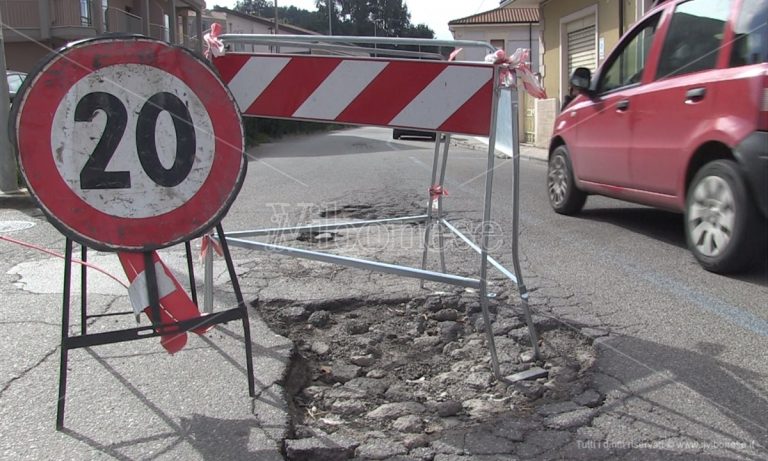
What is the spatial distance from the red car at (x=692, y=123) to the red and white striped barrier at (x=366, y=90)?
7.80 ft

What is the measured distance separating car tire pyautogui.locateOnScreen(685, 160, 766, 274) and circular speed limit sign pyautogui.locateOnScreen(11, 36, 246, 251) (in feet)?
11.8

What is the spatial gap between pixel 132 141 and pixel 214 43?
1065 millimetres

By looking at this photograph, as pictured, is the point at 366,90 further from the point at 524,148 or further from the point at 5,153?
the point at 524,148

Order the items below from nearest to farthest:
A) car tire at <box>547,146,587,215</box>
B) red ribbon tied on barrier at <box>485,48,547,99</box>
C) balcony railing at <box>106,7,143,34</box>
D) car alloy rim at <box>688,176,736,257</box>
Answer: red ribbon tied on barrier at <box>485,48,547,99</box>
car alloy rim at <box>688,176,736,257</box>
car tire at <box>547,146,587,215</box>
balcony railing at <box>106,7,143,34</box>

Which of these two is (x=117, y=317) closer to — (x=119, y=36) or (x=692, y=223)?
(x=119, y=36)

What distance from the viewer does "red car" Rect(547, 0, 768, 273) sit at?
4.65 metres

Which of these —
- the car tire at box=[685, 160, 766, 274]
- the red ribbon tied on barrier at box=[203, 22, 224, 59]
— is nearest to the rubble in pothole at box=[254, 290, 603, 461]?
the red ribbon tied on barrier at box=[203, 22, 224, 59]

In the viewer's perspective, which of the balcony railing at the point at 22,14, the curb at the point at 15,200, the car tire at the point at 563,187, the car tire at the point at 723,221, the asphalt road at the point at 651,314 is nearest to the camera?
the asphalt road at the point at 651,314

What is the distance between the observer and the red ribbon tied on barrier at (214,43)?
363 centimetres

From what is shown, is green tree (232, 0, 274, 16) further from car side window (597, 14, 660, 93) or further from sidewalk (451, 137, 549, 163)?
car side window (597, 14, 660, 93)

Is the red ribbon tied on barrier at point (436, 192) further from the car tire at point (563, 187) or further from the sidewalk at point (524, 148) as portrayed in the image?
the sidewalk at point (524, 148)

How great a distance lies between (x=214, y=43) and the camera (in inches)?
143

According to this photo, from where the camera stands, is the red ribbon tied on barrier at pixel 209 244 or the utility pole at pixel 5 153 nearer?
the red ribbon tied on barrier at pixel 209 244

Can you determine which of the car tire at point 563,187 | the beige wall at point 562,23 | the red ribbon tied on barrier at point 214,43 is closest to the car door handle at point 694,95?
the car tire at point 563,187
